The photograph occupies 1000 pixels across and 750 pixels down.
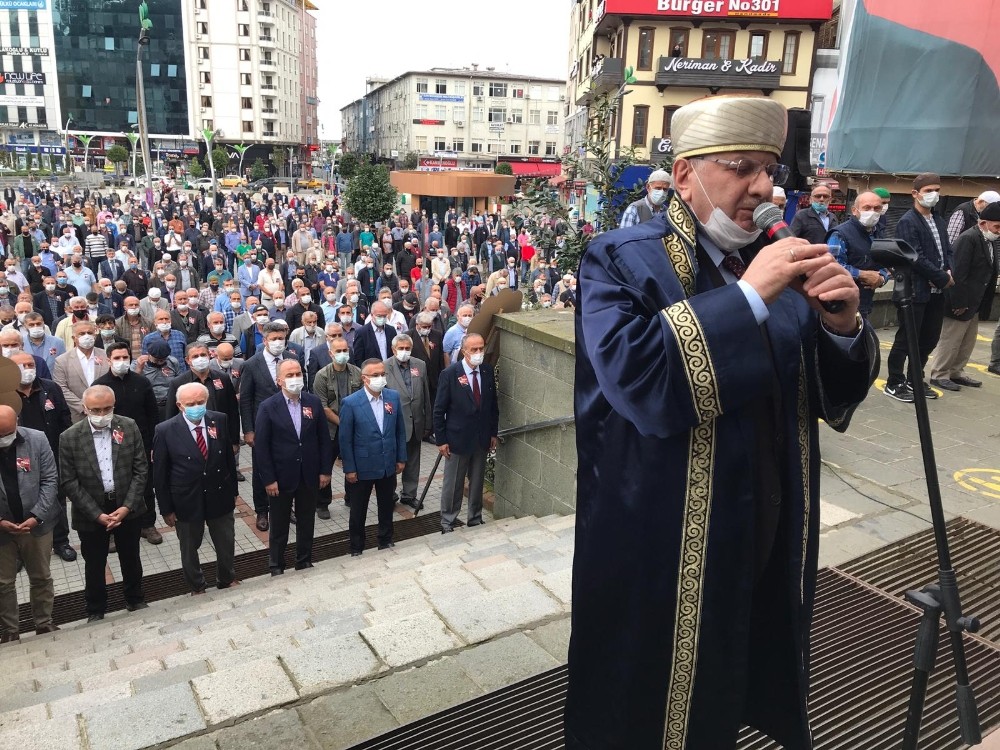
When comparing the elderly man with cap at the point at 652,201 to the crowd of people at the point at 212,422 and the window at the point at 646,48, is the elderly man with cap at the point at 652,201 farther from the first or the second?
the window at the point at 646,48

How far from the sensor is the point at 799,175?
2.96m

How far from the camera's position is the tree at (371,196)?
27.6m

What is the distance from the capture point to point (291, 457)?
6395mm

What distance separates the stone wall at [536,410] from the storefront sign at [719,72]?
29.5 m

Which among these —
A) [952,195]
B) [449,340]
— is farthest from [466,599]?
[952,195]

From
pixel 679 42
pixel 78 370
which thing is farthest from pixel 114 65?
pixel 78 370

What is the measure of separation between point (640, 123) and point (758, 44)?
5888 millimetres

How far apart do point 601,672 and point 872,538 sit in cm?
346

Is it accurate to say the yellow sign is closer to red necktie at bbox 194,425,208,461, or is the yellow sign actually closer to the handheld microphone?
the handheld microphone

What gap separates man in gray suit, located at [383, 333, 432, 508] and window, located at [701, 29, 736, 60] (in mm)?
A: 30583

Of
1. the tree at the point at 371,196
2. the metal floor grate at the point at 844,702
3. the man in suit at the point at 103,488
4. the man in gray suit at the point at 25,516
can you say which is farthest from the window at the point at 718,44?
the metal floor grate at the point at 844,702

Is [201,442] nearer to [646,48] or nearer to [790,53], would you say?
[646,48]

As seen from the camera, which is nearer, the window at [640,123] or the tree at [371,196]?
the tree at [371,196]

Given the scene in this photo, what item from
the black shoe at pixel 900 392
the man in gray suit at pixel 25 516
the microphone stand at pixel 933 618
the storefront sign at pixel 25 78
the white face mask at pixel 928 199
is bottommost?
the man in gray suit at pixel 25 516
